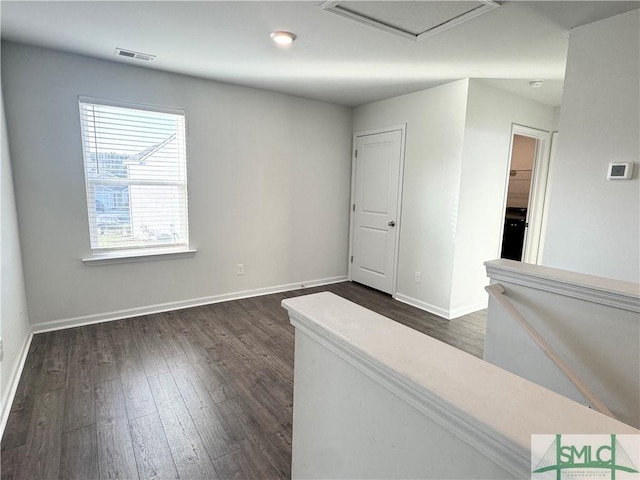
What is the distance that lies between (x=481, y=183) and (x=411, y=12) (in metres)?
2.17

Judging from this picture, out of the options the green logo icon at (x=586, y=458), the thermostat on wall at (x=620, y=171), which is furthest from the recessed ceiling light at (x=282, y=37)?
the green logo icon at (x=586, y=458)

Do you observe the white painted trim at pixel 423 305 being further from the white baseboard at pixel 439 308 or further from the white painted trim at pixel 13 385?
the white painted trim at pixel 13 385

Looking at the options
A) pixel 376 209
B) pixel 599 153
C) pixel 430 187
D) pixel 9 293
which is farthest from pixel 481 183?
pixel 9 293

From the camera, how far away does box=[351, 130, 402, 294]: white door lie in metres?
4.21

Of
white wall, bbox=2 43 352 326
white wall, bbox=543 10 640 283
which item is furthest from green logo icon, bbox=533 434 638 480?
white wall, bbox=2 43 352 326

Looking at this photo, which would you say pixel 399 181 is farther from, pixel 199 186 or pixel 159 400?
pixel 159 400

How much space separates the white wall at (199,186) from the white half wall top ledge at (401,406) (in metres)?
2.82

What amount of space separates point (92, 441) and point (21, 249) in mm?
1957

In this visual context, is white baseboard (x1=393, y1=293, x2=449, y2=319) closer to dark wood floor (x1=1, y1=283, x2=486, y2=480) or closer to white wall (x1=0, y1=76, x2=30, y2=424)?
dark wood floor (x1=1, y1=283, x2=486, y2=480)

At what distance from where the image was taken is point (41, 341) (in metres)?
2.88

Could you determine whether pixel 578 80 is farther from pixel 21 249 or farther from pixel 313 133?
pixel 21 249

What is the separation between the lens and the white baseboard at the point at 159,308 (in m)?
3.11

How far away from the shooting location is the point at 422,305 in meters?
3.94

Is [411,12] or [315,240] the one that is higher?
[411,12]
